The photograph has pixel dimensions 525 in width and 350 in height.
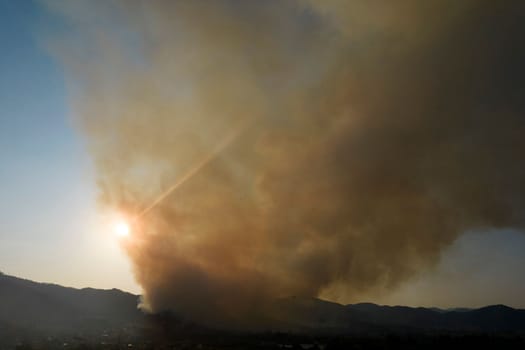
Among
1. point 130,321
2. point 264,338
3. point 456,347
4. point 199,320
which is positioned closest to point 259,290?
point 199,320

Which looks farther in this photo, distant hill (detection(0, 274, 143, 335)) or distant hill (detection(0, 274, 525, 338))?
distant hill (detection(0, 274, 143, 335))

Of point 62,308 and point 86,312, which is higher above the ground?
point 62,308

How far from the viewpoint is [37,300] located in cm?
11100

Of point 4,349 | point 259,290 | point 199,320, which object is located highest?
point 259,290

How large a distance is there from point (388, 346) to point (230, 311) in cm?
4182

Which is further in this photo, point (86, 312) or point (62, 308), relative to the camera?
point (86, 312)

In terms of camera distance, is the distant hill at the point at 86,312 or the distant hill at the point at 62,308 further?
the distant hill at the point at 62,308

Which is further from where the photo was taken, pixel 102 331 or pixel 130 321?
pixel 130 321

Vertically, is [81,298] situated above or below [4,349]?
above

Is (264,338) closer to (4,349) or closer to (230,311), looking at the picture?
(230,311)

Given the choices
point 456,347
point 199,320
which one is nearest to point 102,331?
point 199,320

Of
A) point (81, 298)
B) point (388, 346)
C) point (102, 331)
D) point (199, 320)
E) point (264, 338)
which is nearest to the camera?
point (388, 346)

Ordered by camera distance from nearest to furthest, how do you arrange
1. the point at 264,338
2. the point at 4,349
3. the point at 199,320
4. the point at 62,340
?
the point at 4,349
the point at 62,340
the point at 264,338
the point at 199,320

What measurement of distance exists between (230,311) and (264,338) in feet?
73.8
